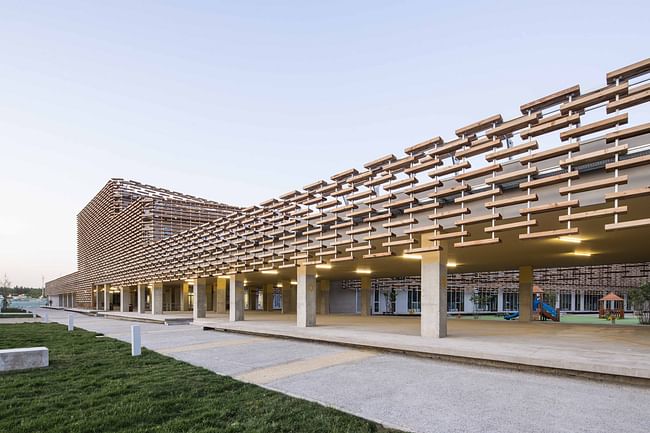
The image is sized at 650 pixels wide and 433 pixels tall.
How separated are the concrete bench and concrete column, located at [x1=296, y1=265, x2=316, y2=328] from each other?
32.4ft

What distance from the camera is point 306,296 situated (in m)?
17.7

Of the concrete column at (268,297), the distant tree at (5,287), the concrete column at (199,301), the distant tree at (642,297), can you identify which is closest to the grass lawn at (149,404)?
the concrete column at (199,301)

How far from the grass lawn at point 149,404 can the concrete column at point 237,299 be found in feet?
43.3

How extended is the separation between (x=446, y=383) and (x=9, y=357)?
9085mm

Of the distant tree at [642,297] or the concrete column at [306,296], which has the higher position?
the concrete column at [306,296]

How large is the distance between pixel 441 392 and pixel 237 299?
1721cm

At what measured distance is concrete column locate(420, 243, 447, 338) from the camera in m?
12.4

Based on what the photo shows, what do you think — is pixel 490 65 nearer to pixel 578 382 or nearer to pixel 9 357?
pixel 578 382

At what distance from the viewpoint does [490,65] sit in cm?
1881

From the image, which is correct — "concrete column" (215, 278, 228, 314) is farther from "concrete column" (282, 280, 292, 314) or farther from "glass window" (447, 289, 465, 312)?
"glass window" (447, 289, 465, 312)

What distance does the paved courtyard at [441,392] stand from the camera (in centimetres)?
543

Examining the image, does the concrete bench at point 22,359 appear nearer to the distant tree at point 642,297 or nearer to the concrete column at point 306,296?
the concrete column at point 306,296

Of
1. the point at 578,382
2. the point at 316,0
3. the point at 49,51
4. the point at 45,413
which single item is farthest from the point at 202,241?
the point at 578,382

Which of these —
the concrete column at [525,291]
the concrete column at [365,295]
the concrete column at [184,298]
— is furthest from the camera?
the concrete column at [184,298]
